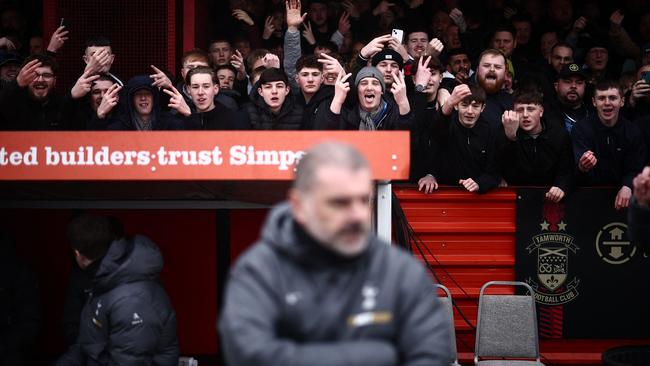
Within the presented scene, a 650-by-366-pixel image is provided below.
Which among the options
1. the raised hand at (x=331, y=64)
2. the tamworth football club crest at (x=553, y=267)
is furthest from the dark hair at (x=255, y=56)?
the tamworth football club crest at (x=553, y=267)

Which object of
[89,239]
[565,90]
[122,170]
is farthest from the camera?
[565,90]

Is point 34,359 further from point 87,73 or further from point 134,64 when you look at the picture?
point 134,64

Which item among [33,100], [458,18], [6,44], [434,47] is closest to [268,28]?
[458,18]

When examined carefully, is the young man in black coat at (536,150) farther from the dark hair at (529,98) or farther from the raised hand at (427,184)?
the raised hand at (427,184)

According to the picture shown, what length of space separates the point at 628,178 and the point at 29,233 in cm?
499

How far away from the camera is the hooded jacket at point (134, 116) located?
7.59 m

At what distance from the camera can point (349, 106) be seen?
26.9 ft

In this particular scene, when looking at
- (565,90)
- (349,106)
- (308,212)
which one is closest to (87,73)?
(349,106)

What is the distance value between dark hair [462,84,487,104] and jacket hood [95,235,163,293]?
3.26 metres

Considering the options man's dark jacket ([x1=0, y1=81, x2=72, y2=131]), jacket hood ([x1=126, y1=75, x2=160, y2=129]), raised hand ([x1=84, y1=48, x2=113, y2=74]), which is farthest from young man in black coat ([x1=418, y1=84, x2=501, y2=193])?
man's dark jacket ([x1=0, y1=81, x2=72, y2=131])

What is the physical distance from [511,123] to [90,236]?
363 cm

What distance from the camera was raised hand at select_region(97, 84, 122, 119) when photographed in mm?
7457

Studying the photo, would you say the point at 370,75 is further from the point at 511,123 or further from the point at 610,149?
the point at 610,149

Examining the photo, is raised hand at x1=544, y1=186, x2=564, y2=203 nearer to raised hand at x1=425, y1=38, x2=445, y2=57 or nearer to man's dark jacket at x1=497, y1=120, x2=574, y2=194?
man's dark jacket at x1=497, y1=120, x2=574, y2=194
